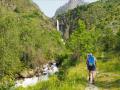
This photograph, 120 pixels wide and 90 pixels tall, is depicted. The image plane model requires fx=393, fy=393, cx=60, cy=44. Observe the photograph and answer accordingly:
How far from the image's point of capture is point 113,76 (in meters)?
28.7

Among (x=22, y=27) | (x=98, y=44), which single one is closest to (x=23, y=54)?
(x=22, y=27)

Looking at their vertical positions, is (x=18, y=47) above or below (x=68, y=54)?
above

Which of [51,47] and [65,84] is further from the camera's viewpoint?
[51,47]

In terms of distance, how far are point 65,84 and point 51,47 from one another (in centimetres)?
7977

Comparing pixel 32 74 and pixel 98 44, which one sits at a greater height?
pixel 98 44

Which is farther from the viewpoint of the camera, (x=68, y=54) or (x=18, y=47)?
(x=18, y=47)

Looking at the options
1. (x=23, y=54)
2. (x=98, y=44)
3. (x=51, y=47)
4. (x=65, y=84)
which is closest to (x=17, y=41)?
(x=23, y=54)

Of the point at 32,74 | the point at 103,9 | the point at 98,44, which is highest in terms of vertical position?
the point at 103,9

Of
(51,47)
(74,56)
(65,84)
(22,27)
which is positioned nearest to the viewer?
(65,84)

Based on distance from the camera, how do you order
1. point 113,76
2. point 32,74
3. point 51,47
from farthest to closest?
point 51,47 < point 32,74 < point 113,76

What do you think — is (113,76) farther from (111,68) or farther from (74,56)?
(74,56)

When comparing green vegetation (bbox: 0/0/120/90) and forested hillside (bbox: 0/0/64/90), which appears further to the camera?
forested hillside (bbox: 0/0/64/90)

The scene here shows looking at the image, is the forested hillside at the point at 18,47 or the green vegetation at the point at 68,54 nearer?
the green vegetation at the point at 68,54

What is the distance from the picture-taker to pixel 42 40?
9250 cm
